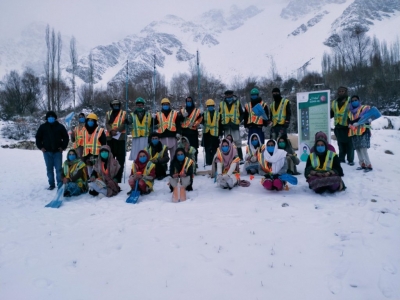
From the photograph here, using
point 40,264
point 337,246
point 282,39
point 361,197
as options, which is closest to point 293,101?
point 361,197

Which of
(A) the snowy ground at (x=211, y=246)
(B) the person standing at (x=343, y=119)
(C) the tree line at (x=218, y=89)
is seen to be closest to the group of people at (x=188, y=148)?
(B) the person standing at (x=343, y=119)

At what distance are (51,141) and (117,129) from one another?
4.75ft

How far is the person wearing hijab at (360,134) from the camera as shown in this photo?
6.15m

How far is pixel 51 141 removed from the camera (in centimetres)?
625

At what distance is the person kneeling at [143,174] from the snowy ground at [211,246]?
0.34 m

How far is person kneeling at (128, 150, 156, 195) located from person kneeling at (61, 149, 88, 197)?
111cm

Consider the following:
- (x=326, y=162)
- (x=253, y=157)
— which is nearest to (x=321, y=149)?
(x=326, y=162)

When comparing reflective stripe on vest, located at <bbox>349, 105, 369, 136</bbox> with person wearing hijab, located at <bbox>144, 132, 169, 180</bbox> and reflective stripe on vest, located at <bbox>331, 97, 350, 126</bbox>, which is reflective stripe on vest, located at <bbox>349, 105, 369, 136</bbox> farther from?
person wearing hijab, located at <bbox>144, 132, 169, 180</bbox>

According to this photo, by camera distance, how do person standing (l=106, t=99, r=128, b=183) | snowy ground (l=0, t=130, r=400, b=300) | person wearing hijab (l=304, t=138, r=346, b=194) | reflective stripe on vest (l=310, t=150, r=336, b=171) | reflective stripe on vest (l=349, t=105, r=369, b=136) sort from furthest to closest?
person standing (l=106, t=99, r=128, b=183) → reflective stripe on vest (l=349, t=105, r=369, b=136) → reflective stripe on vest (l=310, t=150, r=336, b=171) → person wearing hijab (l=304, t=138, r=346, b=194) → snowy ground (l=0, t=130, r=400, b=300)

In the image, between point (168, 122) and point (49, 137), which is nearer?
point (49, 137)

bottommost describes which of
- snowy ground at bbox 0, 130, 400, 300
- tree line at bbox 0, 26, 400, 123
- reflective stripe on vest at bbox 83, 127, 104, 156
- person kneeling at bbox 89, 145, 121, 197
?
snowy ground at bbox 0, 130, 400, 300

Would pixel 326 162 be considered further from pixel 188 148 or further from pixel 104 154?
pixel 104 154

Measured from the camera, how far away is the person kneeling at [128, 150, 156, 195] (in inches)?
220

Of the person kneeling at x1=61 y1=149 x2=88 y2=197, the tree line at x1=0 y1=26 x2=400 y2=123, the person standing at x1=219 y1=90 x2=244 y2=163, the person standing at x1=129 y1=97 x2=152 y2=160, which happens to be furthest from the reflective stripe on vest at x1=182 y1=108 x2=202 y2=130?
the tree line at x1=0 y1=26 x2=400 y2=123
